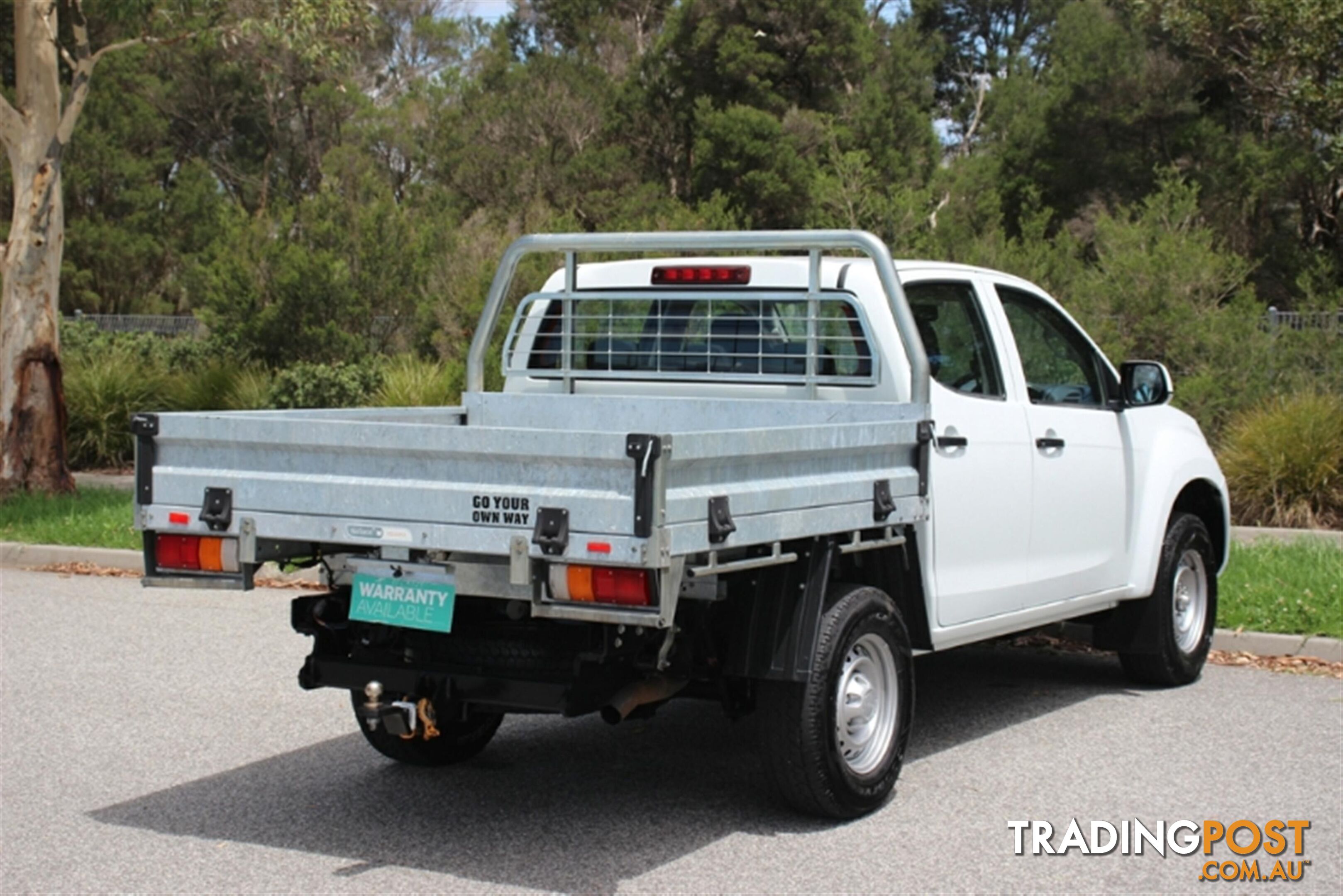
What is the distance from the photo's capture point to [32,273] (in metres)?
15.4

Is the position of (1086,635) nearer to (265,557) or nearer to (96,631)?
(265,557)

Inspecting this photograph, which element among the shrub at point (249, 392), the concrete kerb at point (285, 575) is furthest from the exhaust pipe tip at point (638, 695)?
the shrub at point (249, 392)

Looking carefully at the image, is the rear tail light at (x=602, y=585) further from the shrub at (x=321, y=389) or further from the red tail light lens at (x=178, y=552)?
the shrub at (x=321, y=389)

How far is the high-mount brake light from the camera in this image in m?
7.39

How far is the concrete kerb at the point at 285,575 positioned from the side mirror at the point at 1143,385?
2.05 m

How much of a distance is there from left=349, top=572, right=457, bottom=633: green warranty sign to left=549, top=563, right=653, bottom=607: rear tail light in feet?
1.51

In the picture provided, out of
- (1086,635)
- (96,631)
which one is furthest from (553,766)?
(96,631)

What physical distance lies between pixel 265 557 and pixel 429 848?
1.20 m

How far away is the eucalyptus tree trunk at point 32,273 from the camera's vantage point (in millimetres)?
Answer: 15406

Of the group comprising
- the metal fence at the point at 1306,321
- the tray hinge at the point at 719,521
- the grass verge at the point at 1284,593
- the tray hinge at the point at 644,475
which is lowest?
the grass verge at the point at 1284,593

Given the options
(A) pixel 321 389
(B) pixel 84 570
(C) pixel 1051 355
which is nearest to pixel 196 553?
(C) pixel 1051 355

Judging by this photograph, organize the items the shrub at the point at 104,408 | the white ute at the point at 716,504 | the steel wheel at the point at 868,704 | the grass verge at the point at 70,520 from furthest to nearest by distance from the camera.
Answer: the shrub at the point at 104,408 < the grass verge at the point at 70,520 < the steel wheel at the point at 868,704 < the white ute at the point at 716,504

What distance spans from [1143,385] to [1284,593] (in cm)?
273

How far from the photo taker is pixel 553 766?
279 inches
